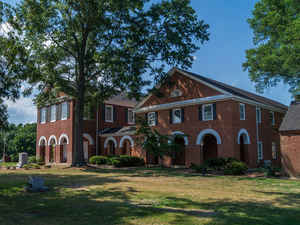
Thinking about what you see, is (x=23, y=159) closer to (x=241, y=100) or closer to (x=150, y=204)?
(x=241, y=100)

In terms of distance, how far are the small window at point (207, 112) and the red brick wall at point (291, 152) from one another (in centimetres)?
668

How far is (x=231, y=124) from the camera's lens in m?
22.8

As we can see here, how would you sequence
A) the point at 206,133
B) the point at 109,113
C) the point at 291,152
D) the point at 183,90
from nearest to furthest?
the point at 291,152 < the point at 206,133 < the point at 183,90 < the point at 109,113

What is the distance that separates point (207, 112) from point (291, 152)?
800 centimetres

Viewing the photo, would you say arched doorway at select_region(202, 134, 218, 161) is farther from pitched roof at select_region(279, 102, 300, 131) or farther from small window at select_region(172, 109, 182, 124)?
pitched roof at select_region(279, 102, 300, 131)

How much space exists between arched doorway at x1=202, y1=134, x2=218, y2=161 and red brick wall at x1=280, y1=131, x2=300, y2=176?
8.75 m

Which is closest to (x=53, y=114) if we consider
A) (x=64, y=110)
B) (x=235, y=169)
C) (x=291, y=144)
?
(x=64, y=110)

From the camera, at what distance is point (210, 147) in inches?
1074

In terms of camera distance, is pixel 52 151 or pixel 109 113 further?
pixel 52 151

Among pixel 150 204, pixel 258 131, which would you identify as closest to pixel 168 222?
pixel 150 204

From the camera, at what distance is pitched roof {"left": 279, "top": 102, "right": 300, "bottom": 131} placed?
18330mm

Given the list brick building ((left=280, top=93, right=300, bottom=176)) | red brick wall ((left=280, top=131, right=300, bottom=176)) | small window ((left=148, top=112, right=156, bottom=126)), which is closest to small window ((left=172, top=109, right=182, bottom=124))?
small window ((left=148, top=112, right=156, bottom=126))

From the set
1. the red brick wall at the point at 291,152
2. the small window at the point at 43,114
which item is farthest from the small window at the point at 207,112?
the small window at the point at 43,114

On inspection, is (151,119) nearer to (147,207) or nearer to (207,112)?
(207,112)
